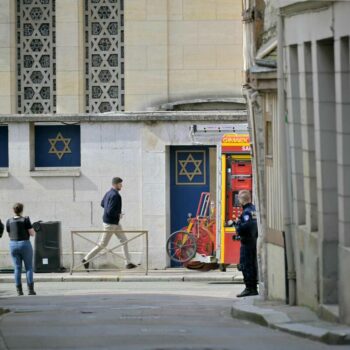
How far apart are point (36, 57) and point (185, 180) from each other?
14.0ft

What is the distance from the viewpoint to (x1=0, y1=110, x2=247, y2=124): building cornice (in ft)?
92.9

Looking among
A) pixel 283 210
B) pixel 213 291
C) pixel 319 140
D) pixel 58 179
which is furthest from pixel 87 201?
pixel 319 140

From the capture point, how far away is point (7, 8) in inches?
1155

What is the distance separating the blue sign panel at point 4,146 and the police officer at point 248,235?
362 inches

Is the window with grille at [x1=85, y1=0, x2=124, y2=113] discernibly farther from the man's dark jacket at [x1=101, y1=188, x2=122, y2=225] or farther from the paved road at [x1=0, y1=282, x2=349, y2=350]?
the paved road at [x1=0, y1=282, x2=349, y2=350]

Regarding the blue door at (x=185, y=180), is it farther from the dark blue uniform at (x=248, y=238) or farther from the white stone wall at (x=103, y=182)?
the dark blue uniform at (x=248, y=238)

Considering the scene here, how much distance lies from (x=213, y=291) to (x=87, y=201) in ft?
18.3

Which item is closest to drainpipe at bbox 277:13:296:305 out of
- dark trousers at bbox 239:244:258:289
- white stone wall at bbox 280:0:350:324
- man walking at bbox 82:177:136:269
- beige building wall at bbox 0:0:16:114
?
white stone wall at bbox 280:0:350:324

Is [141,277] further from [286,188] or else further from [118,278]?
[286,188]

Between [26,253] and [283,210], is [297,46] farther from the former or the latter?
[26,253]

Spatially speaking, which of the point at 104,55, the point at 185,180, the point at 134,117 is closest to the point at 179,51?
the point at 104,55

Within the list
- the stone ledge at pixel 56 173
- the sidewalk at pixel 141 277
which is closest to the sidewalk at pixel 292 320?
the sidewalk at pixel 141 277

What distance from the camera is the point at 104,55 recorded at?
29.5m

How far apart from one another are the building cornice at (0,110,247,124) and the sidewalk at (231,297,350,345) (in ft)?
30.1
